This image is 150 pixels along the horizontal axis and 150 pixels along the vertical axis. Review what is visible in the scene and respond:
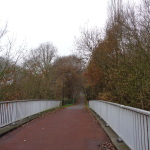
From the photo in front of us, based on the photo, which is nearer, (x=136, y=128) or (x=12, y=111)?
(x=136, y=128)

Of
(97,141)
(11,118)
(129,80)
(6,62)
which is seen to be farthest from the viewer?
(6,62)

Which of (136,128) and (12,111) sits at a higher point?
(136,128)

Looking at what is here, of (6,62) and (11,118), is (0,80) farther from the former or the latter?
(11,118)

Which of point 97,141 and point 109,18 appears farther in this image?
point 109,18

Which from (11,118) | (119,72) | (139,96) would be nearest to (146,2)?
(119,72)

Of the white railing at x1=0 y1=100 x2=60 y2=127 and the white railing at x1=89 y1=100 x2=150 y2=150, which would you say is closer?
Answer: the white railing at x1=89 y1=100 x2=150 y2=150

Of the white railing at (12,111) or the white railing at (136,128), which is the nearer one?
the white railing at (136,128)

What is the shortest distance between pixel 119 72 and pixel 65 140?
236 inches

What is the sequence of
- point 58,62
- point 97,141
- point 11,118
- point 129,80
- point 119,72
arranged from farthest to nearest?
point 58,62 → point 119,72 → point 129,80 → point 11,118 → point 97,141

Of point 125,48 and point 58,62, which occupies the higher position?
point 58,62

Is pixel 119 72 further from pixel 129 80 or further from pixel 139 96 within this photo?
pixel 139 96

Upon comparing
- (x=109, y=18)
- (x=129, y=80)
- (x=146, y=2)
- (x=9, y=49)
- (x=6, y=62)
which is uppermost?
(x=109, y=18)

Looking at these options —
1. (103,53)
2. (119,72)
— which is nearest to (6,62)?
(119,72)

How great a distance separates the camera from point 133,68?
1066 cm
